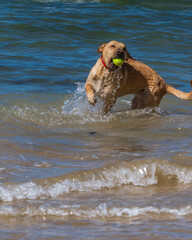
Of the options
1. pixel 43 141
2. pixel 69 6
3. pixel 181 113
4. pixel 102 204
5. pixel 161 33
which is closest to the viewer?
pixel 102 204

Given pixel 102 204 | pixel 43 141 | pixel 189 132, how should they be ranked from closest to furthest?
pixel 102 204
pixel 43 141
pixel 189 132

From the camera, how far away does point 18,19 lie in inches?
559

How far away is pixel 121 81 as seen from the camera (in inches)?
274

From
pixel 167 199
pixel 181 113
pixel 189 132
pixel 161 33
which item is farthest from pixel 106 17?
pixel 167 199

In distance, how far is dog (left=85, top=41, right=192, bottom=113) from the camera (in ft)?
21.6

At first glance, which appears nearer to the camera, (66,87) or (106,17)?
(66,87)

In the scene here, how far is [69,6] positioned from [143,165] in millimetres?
13620

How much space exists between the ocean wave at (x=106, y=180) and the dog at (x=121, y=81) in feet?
6.57

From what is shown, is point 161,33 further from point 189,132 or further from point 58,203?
point 58,203

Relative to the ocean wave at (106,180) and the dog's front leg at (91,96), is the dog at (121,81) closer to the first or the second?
the dog's front leg at (91,96)

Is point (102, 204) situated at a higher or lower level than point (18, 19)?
lower

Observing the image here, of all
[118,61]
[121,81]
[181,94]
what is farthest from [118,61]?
[181,94]

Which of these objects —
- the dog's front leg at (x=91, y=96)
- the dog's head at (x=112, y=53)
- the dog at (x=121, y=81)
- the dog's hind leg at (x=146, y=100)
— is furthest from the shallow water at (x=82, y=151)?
the dog's head at (x=112, y=53)

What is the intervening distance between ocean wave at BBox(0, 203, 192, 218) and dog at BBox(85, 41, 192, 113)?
9.46 ft
